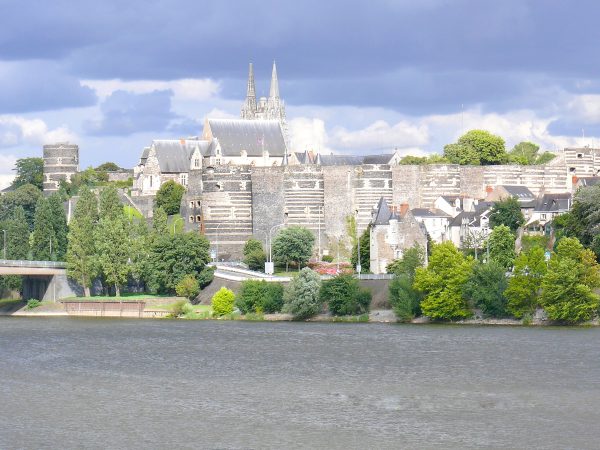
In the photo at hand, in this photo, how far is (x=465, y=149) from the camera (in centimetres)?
13600

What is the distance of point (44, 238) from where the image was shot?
106 m

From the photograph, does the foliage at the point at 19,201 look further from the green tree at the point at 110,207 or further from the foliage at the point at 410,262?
the foliage at the point at 410,262

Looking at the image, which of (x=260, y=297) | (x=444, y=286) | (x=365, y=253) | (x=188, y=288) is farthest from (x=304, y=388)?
(x=365, y=253)

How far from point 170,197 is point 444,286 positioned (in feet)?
150

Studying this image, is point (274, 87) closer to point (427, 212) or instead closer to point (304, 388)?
point (427, 212)

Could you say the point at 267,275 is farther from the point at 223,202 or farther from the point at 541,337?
the point at 541,337

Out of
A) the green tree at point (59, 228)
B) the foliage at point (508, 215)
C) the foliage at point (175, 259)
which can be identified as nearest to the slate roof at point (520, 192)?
the foliage at point (508, 215)

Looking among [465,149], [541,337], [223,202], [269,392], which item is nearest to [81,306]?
[223,202]

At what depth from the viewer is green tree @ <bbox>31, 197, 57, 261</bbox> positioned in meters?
106

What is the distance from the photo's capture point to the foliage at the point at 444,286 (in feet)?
261

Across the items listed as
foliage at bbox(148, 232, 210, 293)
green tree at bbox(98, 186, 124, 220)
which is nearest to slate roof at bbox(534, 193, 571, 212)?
foliage at bbox(148, 232, 210, 293)

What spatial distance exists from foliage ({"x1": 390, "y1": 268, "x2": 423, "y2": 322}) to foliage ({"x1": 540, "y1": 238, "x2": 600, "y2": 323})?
7.87 meters

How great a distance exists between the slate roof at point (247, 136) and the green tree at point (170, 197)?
7.75 meters

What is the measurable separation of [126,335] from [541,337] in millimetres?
23110
